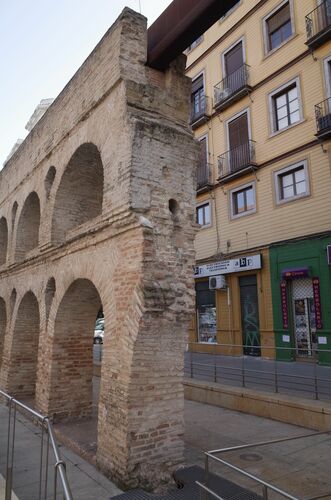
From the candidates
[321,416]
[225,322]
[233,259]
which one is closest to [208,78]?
[233,259]

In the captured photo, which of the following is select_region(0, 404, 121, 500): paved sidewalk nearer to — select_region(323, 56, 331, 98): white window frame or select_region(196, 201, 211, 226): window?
select_region(196, 201, 211, 226): window

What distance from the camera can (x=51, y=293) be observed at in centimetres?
951

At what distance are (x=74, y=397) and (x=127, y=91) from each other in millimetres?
6349

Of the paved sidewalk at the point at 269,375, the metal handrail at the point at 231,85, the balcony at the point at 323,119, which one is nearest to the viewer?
the paved sidewalk at the point at 269,375

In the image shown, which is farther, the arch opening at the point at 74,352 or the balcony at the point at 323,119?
the balcony at the point at 323,119

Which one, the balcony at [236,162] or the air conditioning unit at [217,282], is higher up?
the balcony at [236,162]

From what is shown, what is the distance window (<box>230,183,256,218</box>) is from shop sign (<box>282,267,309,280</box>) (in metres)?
3.02

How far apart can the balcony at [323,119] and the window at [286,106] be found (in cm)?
96

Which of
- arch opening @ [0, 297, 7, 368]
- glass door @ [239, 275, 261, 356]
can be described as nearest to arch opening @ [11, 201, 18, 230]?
arch opening @ [0, 297, 7, 368]

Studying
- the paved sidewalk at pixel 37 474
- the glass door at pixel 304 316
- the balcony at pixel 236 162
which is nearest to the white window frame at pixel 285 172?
the balcony at pixel 236 162

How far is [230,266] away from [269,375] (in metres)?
6.13

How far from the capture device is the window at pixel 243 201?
638 inches

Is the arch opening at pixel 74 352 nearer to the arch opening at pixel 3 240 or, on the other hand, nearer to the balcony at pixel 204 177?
the arch opening at pixel 3 240

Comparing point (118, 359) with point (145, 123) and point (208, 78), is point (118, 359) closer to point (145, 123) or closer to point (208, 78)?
point (145, 123)
